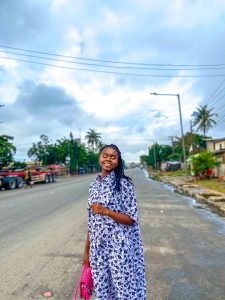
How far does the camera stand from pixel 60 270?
562 centimetres

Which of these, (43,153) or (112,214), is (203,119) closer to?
(43,153)

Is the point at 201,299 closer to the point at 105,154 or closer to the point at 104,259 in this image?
the point at 104,259

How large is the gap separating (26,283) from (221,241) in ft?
15.3

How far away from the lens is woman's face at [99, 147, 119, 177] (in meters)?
3.22

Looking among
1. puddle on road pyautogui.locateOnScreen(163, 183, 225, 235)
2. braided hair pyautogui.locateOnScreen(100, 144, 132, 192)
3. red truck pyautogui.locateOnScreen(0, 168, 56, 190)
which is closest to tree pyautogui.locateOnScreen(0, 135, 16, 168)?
red truck pyautogui.locateOnScreen(0, 168, 56, 190)

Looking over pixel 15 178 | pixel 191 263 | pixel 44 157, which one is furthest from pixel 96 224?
pixel 44 157

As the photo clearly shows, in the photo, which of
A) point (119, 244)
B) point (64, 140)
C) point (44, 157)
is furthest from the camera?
point (64, 140)

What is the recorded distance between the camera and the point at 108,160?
323cm

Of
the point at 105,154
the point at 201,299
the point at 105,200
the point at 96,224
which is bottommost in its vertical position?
the point at 201,299

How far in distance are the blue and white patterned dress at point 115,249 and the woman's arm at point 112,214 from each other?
0.12 ft

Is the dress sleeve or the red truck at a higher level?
the red truck

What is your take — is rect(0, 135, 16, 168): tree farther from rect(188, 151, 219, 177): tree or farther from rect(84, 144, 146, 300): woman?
rect(84, 144, 146, 300): woman

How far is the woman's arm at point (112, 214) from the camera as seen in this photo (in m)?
2.97

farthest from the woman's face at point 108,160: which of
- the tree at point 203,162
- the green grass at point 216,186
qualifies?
the tree at point 203,162
